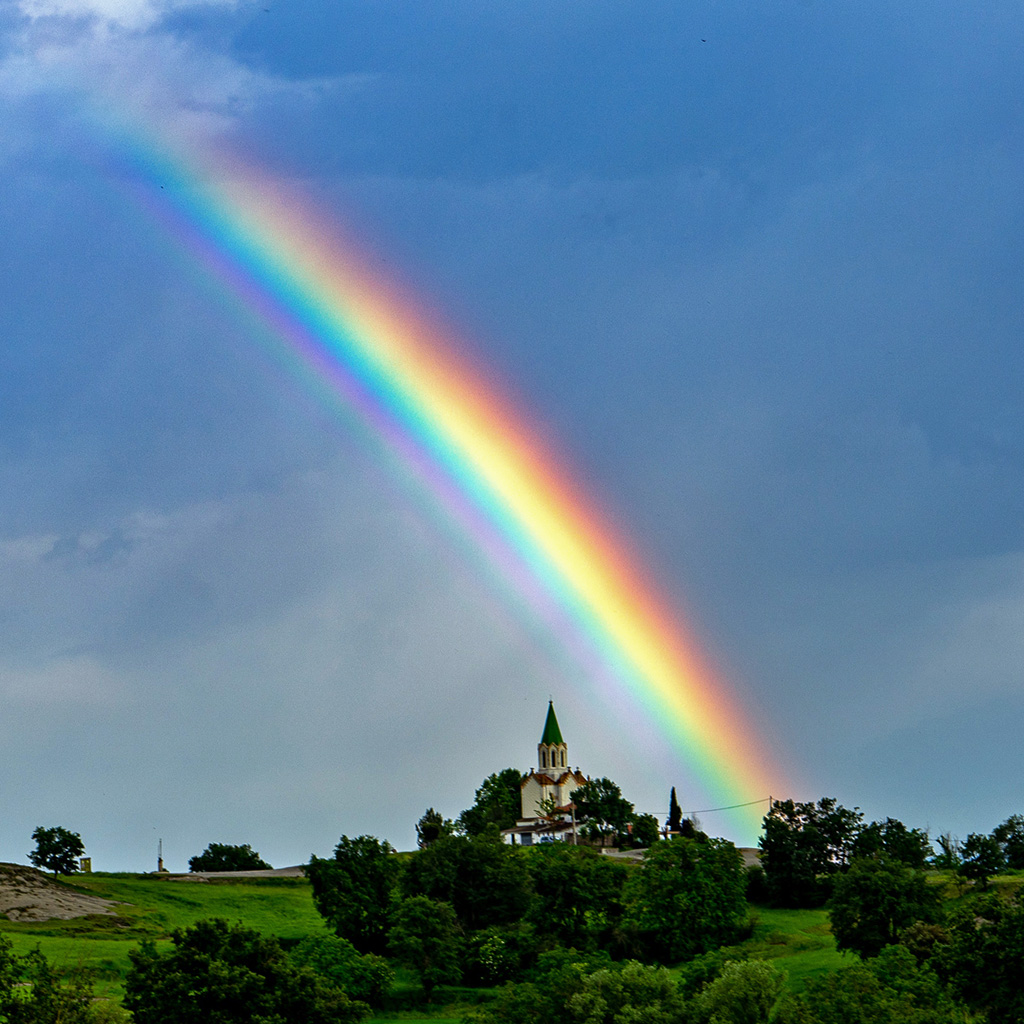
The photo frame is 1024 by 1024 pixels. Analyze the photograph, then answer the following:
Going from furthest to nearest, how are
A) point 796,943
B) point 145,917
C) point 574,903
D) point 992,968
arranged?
1. point 145,917
2. point 574,903
3. point 796,943
4. point 992,968

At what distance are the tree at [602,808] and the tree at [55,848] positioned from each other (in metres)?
65.8

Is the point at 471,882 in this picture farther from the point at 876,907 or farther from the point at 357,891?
the point at 876,907

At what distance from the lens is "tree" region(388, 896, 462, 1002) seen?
90062 mm

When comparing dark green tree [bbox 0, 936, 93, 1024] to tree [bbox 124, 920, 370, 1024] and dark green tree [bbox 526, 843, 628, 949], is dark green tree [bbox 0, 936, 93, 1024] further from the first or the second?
dark green tree [bbox 526, 843, 628, 949]

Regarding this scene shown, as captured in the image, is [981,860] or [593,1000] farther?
[981,860]

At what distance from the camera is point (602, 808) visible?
175 metres

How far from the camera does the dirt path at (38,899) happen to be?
106 meters

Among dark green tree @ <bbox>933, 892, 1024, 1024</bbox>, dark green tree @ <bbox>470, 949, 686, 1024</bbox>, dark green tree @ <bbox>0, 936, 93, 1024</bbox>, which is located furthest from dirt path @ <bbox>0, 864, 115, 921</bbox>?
dark green tree @ <bbox>933, 892, 1024, 1024</bbox>

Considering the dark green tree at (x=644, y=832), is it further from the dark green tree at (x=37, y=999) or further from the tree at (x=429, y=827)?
the dark green tree at (x=37, y=999)

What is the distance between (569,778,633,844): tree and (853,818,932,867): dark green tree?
46.5 m

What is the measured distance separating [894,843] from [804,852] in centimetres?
1283

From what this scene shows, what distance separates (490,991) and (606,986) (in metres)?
33.7

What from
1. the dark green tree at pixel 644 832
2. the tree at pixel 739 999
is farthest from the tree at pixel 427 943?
the dark green tree at pixel 644 832

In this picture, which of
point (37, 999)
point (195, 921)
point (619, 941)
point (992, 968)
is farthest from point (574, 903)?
point (37, 999)
